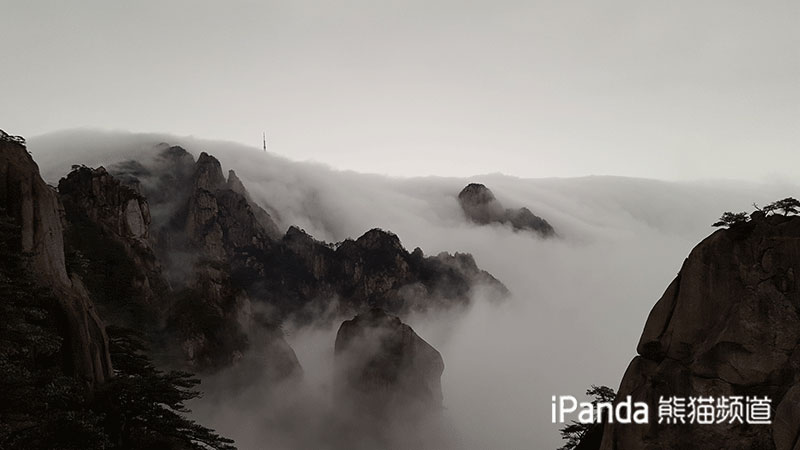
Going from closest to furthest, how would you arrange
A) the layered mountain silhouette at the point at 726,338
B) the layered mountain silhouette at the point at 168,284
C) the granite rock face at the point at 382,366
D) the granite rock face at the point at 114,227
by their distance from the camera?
1. the layered mountain silhouette at the point at 168,284
2. the layered mountain silhouette at the point at 726,338
3. the granite rock face at the point at 114,227
4. the granite rock face at the point at 382,366

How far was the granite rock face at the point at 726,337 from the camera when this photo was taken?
2517 cm

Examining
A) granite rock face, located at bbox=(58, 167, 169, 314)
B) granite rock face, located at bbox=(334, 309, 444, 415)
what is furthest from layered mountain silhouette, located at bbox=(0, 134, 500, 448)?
granite rock face, located at bbox=(334, 309, 444, 415)

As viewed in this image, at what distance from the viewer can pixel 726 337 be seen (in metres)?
26.3

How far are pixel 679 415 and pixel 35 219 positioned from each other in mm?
38441

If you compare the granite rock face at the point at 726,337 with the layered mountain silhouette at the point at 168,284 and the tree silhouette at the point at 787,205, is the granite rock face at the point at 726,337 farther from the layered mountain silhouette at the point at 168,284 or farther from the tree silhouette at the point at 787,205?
the layered mountain silhouette at the point at 168,284

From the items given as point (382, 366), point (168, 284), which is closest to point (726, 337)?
point (168, 284)

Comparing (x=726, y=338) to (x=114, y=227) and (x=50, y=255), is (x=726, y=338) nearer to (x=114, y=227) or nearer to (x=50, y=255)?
(x=50, y=255)

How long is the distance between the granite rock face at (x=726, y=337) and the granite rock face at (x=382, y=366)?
91.0 m

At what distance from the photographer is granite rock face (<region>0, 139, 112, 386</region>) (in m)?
23.5

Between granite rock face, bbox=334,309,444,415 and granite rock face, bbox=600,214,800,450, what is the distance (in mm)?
90989

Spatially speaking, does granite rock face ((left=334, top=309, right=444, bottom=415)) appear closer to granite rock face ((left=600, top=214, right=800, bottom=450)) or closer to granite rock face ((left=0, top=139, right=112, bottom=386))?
granite rock face ((left=600, top=214, right=800, bottom=450))

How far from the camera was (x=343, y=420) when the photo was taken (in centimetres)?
11900

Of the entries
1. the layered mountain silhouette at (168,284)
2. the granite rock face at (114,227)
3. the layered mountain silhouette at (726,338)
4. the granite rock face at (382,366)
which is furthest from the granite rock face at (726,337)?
the granite rock face at (382,366)

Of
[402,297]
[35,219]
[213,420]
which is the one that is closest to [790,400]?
[35,219]
